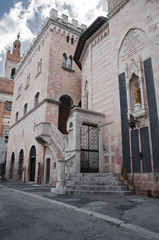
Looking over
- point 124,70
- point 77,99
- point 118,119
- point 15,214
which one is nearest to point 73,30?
point 77,99

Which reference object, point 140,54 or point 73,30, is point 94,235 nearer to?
point 140,54

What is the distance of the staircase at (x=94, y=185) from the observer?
8.66 meters

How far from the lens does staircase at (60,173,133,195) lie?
8.66m

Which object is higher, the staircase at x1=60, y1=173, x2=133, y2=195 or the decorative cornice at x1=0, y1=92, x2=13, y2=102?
the decorative cornice at x1=0, y1=92, x2=13, y2=102

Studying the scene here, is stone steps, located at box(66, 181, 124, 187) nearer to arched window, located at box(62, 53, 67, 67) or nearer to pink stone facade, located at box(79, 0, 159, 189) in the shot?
pink stone facade, located at box(79, 0, 159, 189)

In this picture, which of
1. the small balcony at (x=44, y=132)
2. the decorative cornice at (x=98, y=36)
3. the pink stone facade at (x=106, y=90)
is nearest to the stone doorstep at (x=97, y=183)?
the pink stone facade at (x=106, y=90)

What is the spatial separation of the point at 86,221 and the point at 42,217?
1.09 metres

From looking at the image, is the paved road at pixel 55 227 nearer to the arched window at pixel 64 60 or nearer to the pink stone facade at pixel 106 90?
the pink stone facade at pixel 106 90

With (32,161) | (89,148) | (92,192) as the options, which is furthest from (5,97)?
(92,192)

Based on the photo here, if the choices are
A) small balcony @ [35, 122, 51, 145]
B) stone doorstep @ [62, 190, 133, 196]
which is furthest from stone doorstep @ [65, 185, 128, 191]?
small balcony @ [35, 122, 51, 145]

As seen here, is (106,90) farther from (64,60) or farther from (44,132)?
(64,60)

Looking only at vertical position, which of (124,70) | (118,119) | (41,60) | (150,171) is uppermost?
(41,60)

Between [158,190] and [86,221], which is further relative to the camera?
[158,190]

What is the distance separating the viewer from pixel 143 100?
9.86m
